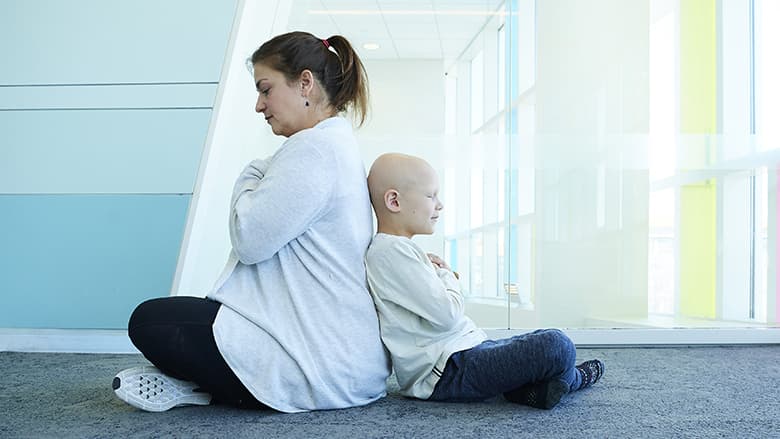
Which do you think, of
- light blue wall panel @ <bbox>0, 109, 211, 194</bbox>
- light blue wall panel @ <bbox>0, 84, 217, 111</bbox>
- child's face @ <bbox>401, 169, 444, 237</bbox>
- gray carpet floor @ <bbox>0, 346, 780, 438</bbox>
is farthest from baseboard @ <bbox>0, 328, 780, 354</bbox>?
child's face @ <bbox>401, 169, 444, 237</bbox>

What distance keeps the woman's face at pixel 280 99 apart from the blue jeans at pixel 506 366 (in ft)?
1.87

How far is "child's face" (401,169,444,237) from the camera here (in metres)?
1.67

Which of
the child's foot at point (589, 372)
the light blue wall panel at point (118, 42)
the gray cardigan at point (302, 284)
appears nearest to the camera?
the gray cardigan at point (302, 284)

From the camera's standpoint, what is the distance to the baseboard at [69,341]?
270 cm

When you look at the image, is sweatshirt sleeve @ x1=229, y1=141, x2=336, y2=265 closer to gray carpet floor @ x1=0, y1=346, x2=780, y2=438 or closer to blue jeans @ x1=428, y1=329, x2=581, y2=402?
gray carpet floor @ x1=0, y1=346, x2=780, y2=438

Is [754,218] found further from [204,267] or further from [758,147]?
[204,267]

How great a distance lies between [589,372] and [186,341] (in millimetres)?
903

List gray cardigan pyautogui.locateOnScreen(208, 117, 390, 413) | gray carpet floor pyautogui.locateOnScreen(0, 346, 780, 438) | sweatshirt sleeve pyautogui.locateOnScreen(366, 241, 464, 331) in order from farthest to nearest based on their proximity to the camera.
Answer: sweatshirt sleeve pyautogui.locateOnScreen(366, 241, 464, 331) → gray cardigan pyautogui.locateOnScreen(208, 117, 390, 413) → gray carpet floor pyautogui.locateOnScreen(0, 346, 780, 438)

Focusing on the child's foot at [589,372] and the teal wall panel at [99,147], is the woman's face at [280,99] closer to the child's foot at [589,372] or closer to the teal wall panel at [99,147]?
the child's foot at [589,372]

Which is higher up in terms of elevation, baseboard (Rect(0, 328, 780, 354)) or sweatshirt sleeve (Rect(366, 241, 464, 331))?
sweatshirt sleeve (Rect(366, 241, 464, 331))

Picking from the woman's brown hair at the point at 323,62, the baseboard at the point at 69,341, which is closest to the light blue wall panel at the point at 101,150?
the baseboard at the point at 69,341

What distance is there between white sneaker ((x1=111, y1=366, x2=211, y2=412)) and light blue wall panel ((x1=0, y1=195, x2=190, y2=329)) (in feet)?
3.90

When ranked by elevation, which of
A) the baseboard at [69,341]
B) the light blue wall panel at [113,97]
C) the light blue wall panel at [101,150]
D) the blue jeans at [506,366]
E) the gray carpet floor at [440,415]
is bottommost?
the baseboard at [69,341]

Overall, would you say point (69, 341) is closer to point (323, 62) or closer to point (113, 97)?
point (113, 97)
